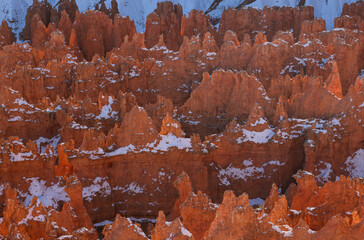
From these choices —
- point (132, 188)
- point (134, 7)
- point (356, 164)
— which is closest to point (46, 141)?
point (132, 188)

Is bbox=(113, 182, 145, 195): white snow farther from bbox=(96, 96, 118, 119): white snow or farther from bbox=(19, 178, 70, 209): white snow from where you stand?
bbox=(96, 96, 118, 119): white snow

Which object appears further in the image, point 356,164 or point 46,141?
point 46,141

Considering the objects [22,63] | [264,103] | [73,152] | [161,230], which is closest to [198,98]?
[264,103]

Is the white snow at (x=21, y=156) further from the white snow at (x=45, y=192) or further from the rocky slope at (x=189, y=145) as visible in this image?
the white snow at (x=45, y=192)

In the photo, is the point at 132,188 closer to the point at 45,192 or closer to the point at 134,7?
the point at 45,192

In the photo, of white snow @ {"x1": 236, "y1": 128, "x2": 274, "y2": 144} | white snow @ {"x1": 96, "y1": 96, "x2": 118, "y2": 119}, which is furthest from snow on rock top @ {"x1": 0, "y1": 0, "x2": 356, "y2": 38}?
white snow @ {"x1": 236, "y1": 128, "x2": 274, "y2": 144}

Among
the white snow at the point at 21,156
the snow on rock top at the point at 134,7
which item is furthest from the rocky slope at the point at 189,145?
the snow on rock top at the point at 134,7
